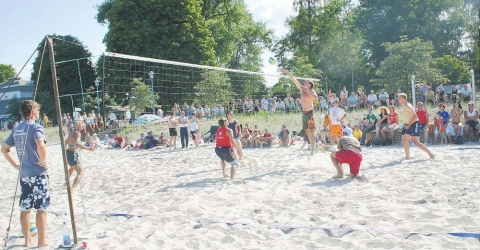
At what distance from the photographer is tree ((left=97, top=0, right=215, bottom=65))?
2547 centimetres

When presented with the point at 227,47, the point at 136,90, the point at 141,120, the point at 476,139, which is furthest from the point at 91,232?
the point at 227,47

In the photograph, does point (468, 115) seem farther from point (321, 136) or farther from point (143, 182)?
point (143, 182)

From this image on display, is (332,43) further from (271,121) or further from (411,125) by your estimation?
(411,125)

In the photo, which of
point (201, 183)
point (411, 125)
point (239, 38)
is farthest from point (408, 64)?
point (239, 38)

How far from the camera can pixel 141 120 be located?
18.8 m

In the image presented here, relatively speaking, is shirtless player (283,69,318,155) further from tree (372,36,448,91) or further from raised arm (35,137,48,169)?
tree (372,36,448,91)

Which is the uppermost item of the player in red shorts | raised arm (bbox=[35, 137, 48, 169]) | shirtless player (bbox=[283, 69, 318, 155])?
shirtless player (bbox=[283, 69, 318, 155])

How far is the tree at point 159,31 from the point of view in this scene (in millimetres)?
25469

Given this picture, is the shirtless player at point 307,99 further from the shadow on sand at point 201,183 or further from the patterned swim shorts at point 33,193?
the patterned swim shorts at point 33,193

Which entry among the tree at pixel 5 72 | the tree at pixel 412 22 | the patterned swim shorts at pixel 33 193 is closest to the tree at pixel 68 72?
the tree at pixel 412 22

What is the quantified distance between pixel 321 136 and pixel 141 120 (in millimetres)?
9812

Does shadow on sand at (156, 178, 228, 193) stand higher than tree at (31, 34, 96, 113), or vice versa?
tree at (31, 34, 96, 113)

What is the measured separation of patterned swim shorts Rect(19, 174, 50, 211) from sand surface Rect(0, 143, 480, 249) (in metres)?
0.49

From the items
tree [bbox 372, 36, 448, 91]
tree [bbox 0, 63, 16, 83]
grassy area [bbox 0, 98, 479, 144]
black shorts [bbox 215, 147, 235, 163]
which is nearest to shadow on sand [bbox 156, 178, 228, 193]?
black shorts [bbox 215, 147, 235, 163]
